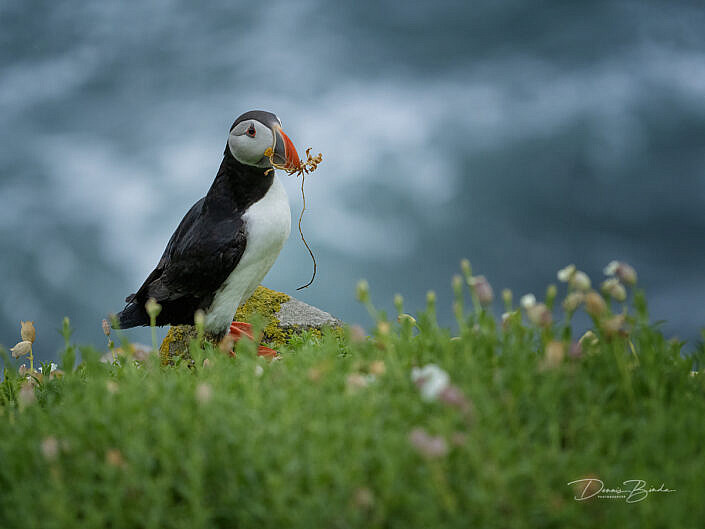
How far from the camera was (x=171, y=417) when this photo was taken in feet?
7.78

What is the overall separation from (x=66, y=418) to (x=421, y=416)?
1362 mm

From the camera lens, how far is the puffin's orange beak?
4.79m

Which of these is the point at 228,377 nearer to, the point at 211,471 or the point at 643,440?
the point at 211,471

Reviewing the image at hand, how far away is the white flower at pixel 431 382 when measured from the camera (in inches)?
85.0

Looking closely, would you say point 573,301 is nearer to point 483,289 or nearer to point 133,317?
point 483,289

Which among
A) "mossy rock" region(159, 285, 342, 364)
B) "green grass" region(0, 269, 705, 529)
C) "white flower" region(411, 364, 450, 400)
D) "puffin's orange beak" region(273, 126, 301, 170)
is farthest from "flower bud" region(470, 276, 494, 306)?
"mossy rock" region(159, 285, 342, 364)

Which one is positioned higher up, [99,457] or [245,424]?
[245,424]

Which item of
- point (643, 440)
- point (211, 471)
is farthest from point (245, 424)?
point (643, 440)

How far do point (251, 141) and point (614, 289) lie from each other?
3017mm

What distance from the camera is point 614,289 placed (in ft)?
8.89

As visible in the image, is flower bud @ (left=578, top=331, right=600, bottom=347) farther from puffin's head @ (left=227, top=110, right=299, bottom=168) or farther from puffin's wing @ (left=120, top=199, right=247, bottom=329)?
puffin's wing @ (left=120, top=199, right=247, bottom=329)

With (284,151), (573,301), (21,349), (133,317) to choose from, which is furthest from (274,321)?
(573,301)

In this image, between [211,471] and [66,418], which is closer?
[211,471]

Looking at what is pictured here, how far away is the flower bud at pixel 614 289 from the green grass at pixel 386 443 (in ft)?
0.23
